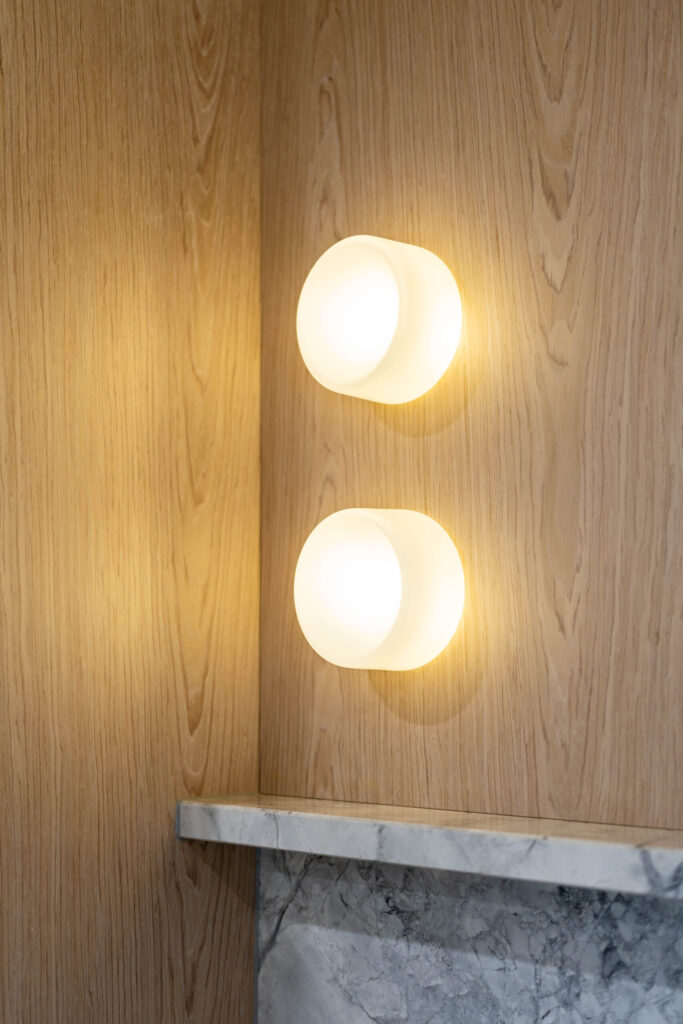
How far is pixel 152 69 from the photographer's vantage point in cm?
138

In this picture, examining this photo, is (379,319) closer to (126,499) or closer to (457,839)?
(126,499)

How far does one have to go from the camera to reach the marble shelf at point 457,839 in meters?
1.01

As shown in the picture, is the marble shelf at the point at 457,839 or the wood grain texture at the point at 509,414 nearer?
the marble shelf at the point at 457,839

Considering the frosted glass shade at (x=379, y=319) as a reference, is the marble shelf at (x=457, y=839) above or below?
below

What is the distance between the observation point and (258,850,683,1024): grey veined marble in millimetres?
1150

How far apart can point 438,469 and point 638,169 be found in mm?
390

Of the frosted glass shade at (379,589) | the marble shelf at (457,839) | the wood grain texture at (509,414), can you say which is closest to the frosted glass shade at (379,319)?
the wood grain texture at (509,414)

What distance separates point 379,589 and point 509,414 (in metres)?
0.24

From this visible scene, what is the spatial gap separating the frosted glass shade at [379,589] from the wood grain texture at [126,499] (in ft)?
0.68

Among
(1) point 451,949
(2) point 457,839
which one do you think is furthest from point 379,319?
(1) point 451,949

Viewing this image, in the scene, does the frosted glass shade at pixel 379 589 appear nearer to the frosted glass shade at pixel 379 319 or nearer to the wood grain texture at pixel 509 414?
the wood grain texture at pixel 509 414

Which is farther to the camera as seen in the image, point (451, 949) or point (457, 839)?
point (451, 949)

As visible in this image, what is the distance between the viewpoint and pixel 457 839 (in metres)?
1.12

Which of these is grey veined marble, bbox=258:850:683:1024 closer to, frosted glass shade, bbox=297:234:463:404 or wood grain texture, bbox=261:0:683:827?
wood grain texture, bbox=261:0:683:827
